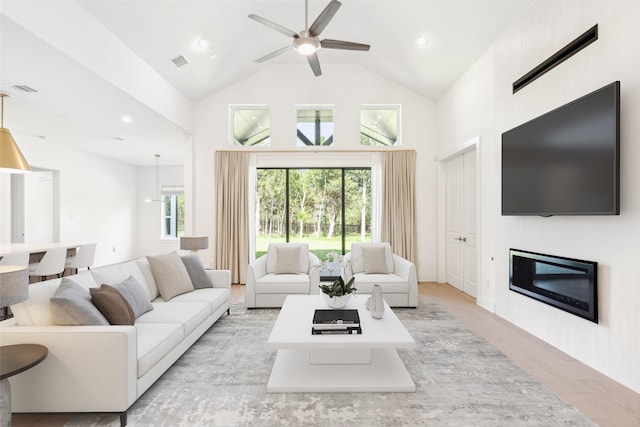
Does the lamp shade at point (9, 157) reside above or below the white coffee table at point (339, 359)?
above

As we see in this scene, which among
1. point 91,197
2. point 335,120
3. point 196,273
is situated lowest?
point 196,273

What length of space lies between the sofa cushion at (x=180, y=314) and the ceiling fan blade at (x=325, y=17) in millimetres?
2754

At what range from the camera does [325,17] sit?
8.94 ft

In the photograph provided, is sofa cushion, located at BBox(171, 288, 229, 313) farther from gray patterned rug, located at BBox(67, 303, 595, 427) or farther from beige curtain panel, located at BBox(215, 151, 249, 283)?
beige curtain panel, located at BBox(215, 151, 249, 283)

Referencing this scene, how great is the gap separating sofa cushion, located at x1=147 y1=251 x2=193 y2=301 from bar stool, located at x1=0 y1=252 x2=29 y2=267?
1.74 m

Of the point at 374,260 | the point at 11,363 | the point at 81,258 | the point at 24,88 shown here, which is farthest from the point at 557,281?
the point at 81,258

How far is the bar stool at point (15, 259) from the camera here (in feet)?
12.3

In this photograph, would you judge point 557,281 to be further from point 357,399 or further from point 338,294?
point 357,399

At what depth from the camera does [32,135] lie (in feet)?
19.8

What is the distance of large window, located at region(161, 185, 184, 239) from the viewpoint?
930cm

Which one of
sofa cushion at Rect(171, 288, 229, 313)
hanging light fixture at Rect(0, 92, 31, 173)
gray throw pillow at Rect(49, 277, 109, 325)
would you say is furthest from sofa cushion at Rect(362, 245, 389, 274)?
hanging light fixture at Rect(0, 92, 31, 173)

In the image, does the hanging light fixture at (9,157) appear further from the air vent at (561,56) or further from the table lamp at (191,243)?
the air vent at (561,56)

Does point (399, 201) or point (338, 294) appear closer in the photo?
point (338, 294)

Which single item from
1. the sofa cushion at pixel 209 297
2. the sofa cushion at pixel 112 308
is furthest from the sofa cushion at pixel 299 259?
the sofa cushion at pixel 112 308
